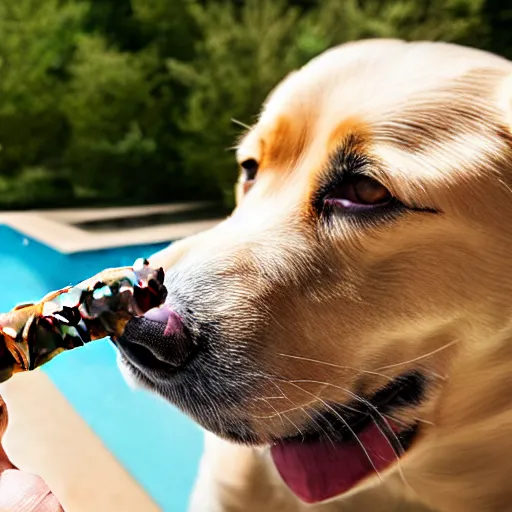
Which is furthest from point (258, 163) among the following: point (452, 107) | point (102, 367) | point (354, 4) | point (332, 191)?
point (354, 4)

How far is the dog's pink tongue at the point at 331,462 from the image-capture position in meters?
0.95

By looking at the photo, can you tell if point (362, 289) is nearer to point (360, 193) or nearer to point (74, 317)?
point (360, 193)

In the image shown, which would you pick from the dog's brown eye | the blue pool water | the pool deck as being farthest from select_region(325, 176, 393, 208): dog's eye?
the pool deck

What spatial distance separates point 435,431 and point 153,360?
0.43 m

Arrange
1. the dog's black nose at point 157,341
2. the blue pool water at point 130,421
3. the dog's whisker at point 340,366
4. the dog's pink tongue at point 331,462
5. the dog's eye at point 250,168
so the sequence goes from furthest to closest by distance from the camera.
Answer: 1. the blue pool water at point 130,421
2. the dog's eye at point 250,168
3. the dog's pink tongue at point 331,462
4. the dog's whisker at point 340,366
5. the dog's black nose at point 157,341

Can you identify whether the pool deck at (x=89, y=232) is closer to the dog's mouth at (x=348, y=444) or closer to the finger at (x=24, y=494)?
the dog's mouth at (x=348, y=444)

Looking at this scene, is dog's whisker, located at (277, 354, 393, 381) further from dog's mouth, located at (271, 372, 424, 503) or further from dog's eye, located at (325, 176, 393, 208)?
dog's eye, located at (325, 176, 393, 208)

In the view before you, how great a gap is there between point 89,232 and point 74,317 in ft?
9.13

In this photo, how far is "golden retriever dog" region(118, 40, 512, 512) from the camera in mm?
835

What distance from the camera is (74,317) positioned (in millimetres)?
487

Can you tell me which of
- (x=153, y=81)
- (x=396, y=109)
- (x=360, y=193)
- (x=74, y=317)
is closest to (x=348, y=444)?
(x=360, y=193)

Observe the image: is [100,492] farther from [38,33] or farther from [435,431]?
[38,33]

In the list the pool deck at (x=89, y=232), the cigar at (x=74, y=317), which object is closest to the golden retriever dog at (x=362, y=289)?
the cigar at (x=74, y=317)

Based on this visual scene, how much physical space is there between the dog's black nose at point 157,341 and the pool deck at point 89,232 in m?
1.96
